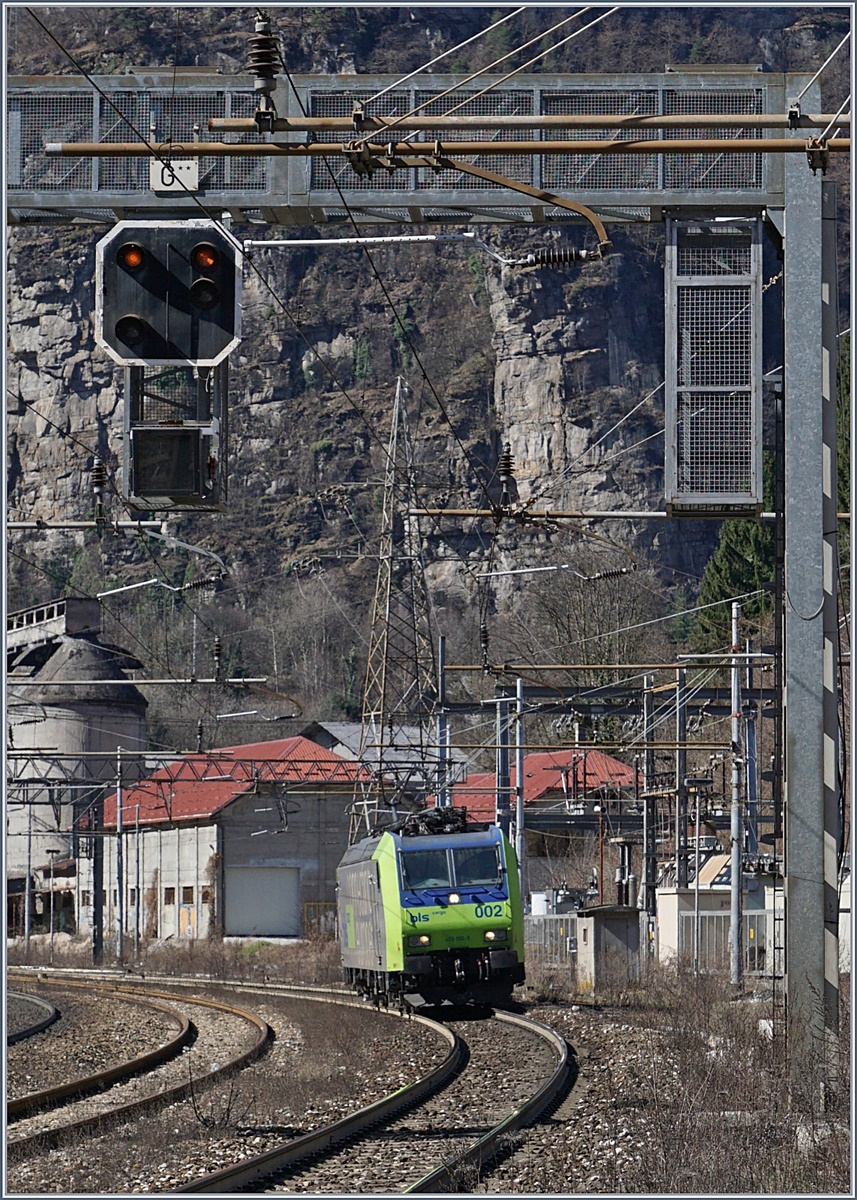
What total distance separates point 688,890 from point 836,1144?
25.9 metres

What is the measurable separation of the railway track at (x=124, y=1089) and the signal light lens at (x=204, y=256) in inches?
300

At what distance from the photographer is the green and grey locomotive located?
2336 cm

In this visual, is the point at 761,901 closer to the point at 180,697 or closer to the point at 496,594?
the point at 180,697

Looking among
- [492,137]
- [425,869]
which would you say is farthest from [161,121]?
[425,869]

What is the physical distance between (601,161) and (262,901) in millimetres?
52977

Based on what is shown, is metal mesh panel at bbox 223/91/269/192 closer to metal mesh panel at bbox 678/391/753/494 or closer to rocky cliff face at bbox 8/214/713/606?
metal mesh panel at bbox 678/391/753/494

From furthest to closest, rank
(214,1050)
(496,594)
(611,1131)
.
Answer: (496,594) → (214,1050) → (611,1131)

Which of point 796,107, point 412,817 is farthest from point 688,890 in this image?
point 796,107

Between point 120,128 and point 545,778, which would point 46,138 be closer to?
point 120,128

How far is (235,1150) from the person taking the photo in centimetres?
1449

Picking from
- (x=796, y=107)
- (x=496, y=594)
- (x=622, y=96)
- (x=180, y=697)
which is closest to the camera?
(x=796, y=107)

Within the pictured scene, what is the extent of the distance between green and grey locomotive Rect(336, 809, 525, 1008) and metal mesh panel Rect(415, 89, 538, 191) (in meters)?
11.4

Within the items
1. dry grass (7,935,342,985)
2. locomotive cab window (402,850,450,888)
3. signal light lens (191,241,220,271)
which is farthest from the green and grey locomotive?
dry grass (7,935,342,985)

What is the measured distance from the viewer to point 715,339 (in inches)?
605
